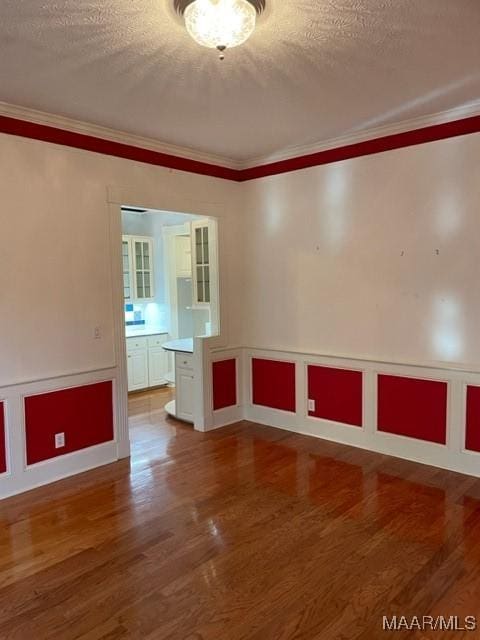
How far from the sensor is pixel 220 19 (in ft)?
7.05

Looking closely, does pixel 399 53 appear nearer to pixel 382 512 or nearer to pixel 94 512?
pixel 382 512

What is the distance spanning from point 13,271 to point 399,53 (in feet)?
9.55

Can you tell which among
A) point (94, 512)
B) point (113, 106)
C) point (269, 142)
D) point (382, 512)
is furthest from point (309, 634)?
point (269, 142)

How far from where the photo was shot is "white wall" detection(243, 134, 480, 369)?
11.9 ft

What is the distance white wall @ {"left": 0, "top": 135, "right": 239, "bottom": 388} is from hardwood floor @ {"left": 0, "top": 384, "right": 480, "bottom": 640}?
41.2 inches

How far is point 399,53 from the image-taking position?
2.63 m

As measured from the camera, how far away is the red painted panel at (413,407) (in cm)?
381

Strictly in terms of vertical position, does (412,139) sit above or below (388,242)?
above

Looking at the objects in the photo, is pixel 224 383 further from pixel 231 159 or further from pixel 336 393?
pixel 231 159

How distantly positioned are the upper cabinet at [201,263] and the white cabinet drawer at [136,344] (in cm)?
155

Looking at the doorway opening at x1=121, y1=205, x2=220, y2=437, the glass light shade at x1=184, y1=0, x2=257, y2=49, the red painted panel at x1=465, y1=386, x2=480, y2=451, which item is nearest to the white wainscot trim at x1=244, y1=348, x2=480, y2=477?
the red painted panel at x1=465, y1=386, x2=480, y2=451

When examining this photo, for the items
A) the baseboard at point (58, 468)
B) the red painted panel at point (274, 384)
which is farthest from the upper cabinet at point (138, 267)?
the baseboard at point (58, 468)

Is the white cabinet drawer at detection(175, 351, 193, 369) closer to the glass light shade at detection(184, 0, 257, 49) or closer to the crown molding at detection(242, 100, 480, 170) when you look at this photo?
the crown molding at detection(242, 100, 480, 170)

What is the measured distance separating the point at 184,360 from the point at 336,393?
5.40 ft
